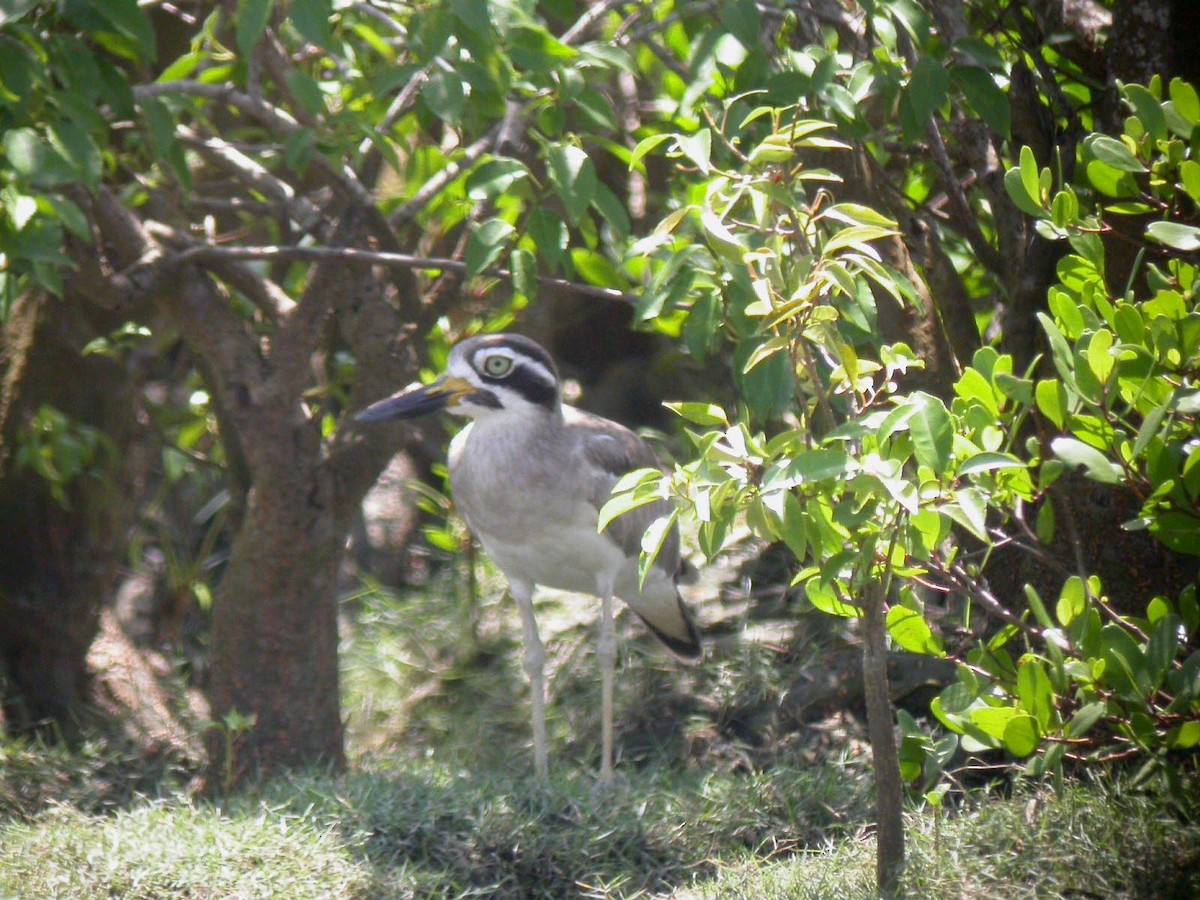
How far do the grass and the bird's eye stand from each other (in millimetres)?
1480

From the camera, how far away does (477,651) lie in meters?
7.03

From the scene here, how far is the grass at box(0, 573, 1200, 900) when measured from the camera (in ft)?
12.2

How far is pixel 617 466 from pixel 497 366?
63cm

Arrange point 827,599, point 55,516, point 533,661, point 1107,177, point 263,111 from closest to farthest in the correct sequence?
point 1107,177 → point 827,599 → point 263,111 → point 533,661 → point 55,516

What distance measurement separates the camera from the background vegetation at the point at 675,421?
3027 mm

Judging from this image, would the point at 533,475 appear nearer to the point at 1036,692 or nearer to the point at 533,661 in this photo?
the point at 533,661

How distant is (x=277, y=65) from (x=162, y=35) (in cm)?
136

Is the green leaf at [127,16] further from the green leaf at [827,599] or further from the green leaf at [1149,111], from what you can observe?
the green leaf at [1149,111]

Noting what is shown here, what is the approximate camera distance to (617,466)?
549 centimetres

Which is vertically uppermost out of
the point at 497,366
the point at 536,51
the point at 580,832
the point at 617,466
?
the point at 536,51

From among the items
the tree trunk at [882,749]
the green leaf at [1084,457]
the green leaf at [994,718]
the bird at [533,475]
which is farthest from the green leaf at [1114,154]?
the bird at [533,475]

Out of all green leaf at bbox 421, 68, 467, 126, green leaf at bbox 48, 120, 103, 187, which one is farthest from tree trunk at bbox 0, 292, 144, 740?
green leaf at bbox 421, 68, 467, 126

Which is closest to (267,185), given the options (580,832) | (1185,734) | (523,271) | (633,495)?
(523,271)

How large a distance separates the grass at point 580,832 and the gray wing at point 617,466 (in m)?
0.85
